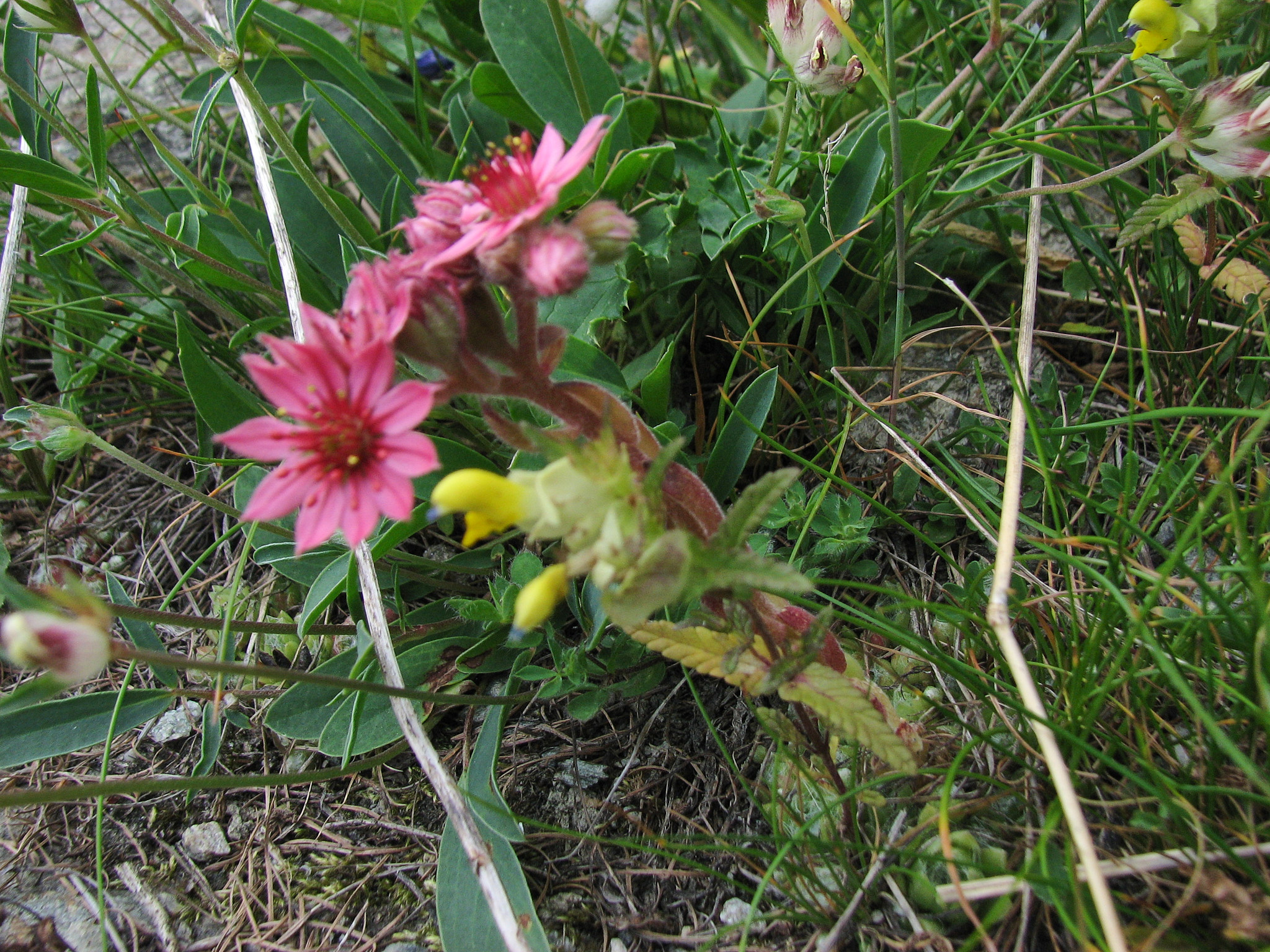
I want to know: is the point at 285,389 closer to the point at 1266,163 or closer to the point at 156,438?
the point at 156,438

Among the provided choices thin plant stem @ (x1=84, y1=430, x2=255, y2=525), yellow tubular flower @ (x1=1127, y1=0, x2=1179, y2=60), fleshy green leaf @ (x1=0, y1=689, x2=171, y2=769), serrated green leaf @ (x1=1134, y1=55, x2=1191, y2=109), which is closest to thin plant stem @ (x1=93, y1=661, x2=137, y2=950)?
fleshy green leaf @ (x1=0, y1=689, x2=171, y2=769)

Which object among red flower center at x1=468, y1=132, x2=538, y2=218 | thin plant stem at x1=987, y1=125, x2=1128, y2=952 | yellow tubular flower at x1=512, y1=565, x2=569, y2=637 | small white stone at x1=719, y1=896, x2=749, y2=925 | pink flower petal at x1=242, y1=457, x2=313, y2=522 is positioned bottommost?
small white stone at x1=719, y1=896, x2=749, y2=925

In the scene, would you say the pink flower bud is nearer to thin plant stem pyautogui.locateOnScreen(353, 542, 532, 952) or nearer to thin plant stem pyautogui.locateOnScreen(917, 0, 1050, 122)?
thin plant stem pyautogui.locateOnScreen(353, 542, 532, 952)

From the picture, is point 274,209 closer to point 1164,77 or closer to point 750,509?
point 750,509

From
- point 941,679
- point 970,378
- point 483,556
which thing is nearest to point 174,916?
point 483,556

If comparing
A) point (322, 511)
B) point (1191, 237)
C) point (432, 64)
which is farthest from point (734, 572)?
point (432, 64)

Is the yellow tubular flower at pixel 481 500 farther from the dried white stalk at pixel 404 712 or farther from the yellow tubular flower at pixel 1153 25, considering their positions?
the yellow tubular flower at pixel 1153 25
